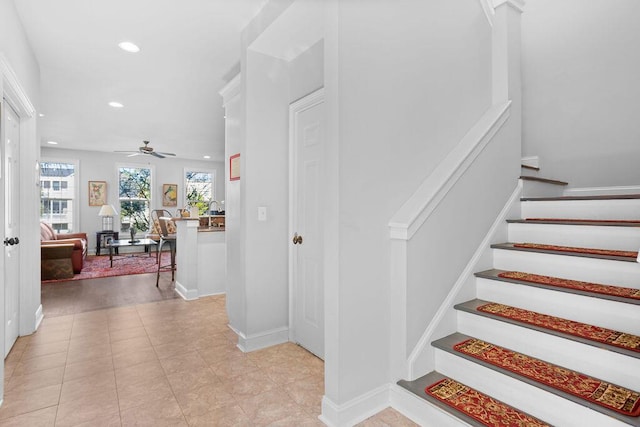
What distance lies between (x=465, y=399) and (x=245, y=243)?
6.04 feet

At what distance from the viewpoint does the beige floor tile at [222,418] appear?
5.89 ft

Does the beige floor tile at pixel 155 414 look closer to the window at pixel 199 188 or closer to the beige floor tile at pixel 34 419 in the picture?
the beige floor tile at pixel 34 419

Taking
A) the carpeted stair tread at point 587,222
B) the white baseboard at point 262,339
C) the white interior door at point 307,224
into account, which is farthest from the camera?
the white baseboard at point 262,339

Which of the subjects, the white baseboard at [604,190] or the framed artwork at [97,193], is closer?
the white baseboard at [604,190]

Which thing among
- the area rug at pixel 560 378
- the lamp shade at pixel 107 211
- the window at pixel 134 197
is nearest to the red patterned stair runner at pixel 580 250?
the area rug at pixel 560 378

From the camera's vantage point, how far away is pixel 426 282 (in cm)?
197

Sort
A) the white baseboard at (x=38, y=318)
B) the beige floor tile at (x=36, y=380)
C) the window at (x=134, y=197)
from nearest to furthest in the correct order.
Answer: the beige floor tile at (x=36, y=380), the white baseboard at (x=38, y=318), the window at (x=134, y=197)

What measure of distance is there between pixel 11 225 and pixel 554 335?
12.9ft

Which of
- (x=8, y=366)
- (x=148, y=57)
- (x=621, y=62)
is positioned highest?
(x=148, y=57)

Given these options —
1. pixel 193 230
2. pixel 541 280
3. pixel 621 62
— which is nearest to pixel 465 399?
pixel 541 280

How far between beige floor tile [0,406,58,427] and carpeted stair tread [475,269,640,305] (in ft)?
8.62

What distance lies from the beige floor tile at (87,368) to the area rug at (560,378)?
7.93 ft

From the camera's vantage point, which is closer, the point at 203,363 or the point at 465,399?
the point at 465,399

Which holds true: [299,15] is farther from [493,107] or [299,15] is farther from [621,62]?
[621,62]
